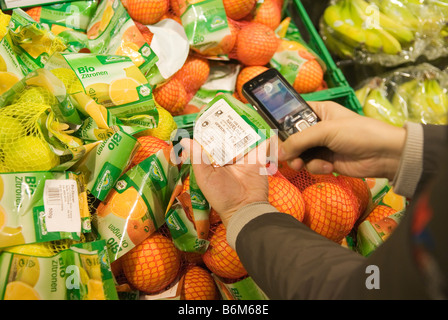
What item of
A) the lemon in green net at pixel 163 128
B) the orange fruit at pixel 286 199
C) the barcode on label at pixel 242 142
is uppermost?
the barcode on label at pixel 242 142

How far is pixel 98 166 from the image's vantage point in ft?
3.69

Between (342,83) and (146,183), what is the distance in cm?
130

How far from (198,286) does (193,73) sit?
39.9 inches

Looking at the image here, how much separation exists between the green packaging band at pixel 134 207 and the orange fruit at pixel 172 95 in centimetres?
46

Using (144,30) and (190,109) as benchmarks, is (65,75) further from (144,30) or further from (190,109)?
(190,109)

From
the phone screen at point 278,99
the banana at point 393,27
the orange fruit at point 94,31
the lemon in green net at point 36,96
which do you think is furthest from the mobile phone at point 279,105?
the banana at point 393,27

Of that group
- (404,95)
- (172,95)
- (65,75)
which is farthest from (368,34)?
(65,75)

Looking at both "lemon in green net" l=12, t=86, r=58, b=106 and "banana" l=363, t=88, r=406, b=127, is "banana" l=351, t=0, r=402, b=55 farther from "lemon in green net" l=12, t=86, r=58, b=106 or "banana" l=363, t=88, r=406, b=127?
"lemon in green net" l=12, t=86, r=58, b=106

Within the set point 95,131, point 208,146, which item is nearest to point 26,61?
point 95,131

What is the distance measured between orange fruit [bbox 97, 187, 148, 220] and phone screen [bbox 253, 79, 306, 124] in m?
0.56

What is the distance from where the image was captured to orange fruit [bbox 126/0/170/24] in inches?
62.9

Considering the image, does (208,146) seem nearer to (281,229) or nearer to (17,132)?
(281,229)

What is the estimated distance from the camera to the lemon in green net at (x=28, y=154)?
106 cm

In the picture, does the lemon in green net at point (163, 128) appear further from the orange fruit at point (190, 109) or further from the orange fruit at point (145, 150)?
the orange fruit at point (190, 109)
